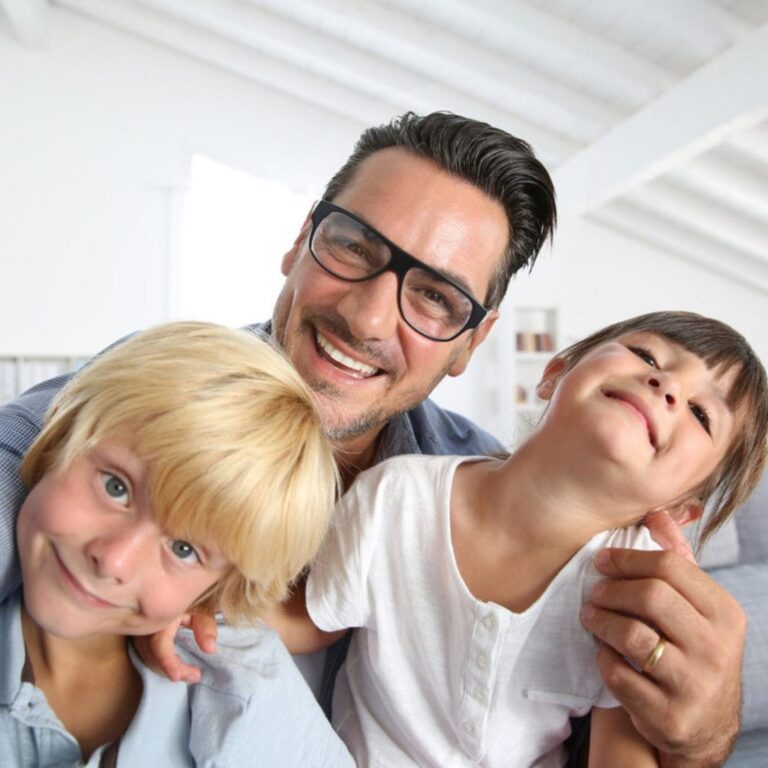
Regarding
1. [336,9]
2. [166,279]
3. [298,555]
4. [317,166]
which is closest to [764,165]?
[336,9]

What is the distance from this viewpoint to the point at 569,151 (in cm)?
543

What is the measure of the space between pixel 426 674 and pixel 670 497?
1.43 feet

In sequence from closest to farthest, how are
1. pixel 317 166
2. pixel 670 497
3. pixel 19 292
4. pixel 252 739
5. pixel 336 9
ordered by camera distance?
pixel 252 739, pixel 670 497, pixel 336 9, pixel 19 292, pixel 317 166

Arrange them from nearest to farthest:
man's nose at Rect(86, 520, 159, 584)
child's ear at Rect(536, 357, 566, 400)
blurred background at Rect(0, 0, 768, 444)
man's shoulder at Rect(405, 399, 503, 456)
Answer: man's nose at Rect(86, 520, 159, 584) < child's ear at Rect(536, 357, 566, 400) < man's shoulder at Rect(405, 399, 503, 456) < blurred background at Rect(0, 0, 768, 444)

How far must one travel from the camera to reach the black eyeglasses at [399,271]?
1.40 m

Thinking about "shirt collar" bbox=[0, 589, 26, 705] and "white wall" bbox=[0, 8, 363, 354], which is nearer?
"shirt collar" bbox=[0, 589, 26, 705]

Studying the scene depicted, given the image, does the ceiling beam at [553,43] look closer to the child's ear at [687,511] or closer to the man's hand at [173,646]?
the child's ear at [687,511]

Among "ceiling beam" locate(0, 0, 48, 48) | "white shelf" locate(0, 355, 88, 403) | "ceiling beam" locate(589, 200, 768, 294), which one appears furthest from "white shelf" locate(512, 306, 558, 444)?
"ceiling beam" locate(0, 0, 48, 48)

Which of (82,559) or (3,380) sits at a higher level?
(82,559)

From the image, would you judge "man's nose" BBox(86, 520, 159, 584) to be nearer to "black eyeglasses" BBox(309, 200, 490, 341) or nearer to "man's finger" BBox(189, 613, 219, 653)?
"man's finger" BBox(189, 613, 219, 653)

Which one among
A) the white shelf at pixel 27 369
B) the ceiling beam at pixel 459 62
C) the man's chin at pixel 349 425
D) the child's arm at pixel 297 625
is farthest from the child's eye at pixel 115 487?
the white shelf at pixel 27 369

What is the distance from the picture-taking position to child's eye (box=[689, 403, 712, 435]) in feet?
3.67

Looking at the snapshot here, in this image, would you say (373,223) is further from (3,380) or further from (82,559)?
(3,380)

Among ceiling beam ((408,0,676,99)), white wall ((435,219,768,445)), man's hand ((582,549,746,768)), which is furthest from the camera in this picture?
white wall ((435,219,768,445))
